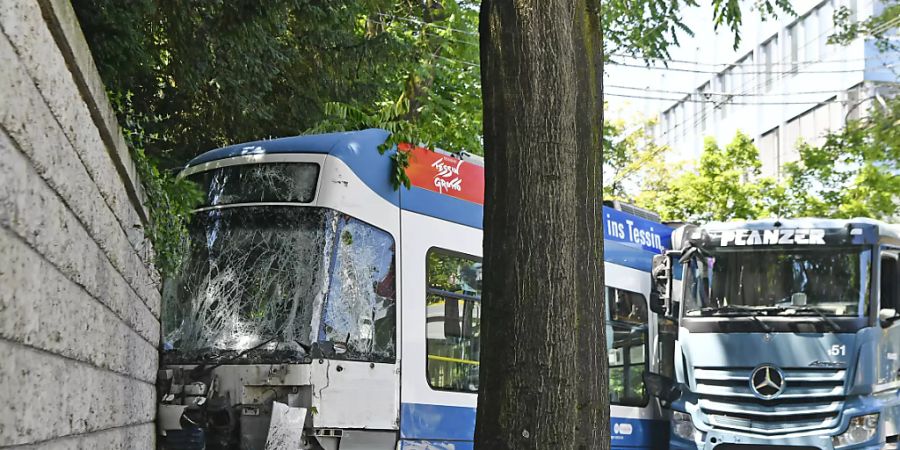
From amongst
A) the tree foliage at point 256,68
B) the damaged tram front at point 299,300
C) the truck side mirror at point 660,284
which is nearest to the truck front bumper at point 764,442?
the truck side mirror at point 660,284

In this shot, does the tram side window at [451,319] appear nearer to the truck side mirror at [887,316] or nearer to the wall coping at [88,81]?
the wall coping at [88,81]

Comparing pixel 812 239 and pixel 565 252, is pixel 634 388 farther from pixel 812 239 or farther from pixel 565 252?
pixel 565 252

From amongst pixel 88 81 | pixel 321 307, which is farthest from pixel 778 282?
pixel 88 81

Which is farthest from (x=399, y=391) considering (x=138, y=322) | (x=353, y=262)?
(x=138, y=322)

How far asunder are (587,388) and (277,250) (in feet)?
14.6

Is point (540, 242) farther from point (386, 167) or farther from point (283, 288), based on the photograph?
point (386, 167)

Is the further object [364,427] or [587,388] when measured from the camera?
[364,427]

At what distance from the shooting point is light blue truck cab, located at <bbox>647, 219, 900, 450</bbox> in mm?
12570

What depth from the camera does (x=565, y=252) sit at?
5.89 meters

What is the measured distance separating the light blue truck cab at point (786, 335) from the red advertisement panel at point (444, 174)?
3.27 m

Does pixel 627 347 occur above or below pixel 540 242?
below

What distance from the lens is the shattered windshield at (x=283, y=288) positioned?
9.44 m

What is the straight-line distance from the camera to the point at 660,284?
13.9m

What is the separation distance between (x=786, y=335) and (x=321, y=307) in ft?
19.4
